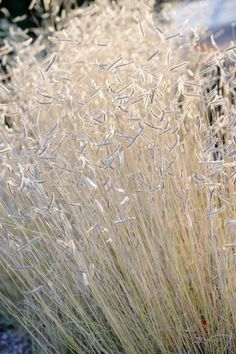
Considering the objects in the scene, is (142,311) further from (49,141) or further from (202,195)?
(49,141)

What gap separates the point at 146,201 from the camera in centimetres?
206

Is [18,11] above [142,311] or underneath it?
underneath

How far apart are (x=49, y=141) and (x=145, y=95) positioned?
346 mm

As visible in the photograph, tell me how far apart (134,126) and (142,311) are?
63 cm

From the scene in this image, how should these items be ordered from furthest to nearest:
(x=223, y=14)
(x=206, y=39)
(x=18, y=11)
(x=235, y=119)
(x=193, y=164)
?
1. (x=18, y=11)
2. (x=223, y=14)
3. (x=206, y=39)
4. (x=193, y=164)
5. (x=235, y=119)

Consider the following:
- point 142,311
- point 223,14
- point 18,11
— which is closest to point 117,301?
point 142,311

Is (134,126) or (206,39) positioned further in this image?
(206,39)

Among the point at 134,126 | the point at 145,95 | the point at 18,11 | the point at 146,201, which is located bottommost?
the point at 18,11

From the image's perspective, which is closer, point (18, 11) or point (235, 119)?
point (235, 119)

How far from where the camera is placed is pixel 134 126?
2.14 m

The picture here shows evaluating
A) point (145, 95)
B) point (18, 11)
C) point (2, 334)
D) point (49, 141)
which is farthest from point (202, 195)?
point (18, 11)

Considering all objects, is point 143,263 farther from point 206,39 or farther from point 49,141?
point 206,39

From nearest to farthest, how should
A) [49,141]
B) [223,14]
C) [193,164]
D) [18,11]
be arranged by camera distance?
[49,141]
[193,164]
[223,14]
[18,11]

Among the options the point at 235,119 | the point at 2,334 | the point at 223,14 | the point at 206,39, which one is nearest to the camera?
the point at 235,119
